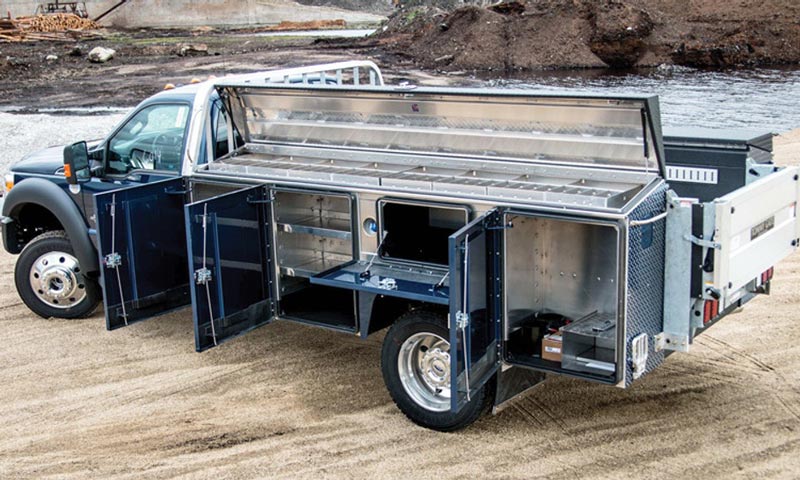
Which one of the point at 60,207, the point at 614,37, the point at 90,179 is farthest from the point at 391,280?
the point at 614,37

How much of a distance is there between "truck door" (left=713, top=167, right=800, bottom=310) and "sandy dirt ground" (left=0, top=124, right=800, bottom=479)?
2.89ft

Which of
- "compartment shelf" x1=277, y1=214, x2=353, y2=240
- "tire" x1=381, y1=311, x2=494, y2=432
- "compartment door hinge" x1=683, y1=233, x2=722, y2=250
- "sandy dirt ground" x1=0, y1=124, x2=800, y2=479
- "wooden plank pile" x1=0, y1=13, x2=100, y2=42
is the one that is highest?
"wooden plank pile" x1=0, y1=13, x2=100, y2=42

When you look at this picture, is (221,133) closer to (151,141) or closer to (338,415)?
(151,141)

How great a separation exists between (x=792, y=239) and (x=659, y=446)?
1906mm

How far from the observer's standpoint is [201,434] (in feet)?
21.5

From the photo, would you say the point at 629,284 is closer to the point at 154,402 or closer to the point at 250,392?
the point at 250,392

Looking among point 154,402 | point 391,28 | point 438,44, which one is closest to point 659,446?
point 154,402

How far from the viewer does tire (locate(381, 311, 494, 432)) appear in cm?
631

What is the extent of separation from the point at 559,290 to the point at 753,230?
49.7 inches

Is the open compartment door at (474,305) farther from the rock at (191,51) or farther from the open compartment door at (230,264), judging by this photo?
the rock at (191,51)

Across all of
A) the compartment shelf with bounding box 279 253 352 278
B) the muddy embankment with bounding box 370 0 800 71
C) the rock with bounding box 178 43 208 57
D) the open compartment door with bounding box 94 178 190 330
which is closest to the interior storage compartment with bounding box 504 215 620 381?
the compartment shelf with bounding box 279 253 352 278

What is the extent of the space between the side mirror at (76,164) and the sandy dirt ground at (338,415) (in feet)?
4.43

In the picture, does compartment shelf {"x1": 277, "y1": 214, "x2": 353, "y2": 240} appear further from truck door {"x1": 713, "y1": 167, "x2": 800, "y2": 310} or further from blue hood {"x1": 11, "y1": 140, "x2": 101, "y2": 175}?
truck door {"x1": 713, "y1": 167, "x2": 800, "y2": 310}

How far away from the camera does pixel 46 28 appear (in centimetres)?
5522
